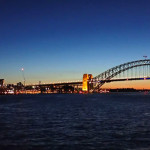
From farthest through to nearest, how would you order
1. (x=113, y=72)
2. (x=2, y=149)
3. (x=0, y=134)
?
(x=113, y=72), (x=0, y=134), (x=2, y=149)

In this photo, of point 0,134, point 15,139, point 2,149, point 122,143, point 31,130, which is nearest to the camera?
point 2,149

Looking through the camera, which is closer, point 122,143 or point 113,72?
point 122,143

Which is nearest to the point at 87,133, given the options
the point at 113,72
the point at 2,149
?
the point at 2,149

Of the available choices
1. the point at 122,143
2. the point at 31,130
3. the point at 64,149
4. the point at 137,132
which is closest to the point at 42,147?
the point at 64,149

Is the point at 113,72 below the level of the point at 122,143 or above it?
above

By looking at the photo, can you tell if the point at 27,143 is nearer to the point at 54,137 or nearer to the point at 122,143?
the point at 54,137

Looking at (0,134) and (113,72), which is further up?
(113,72)

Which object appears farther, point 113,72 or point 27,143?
point 113,72

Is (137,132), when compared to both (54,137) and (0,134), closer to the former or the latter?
(54,137)

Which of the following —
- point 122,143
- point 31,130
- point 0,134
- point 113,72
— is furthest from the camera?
point 113,72
